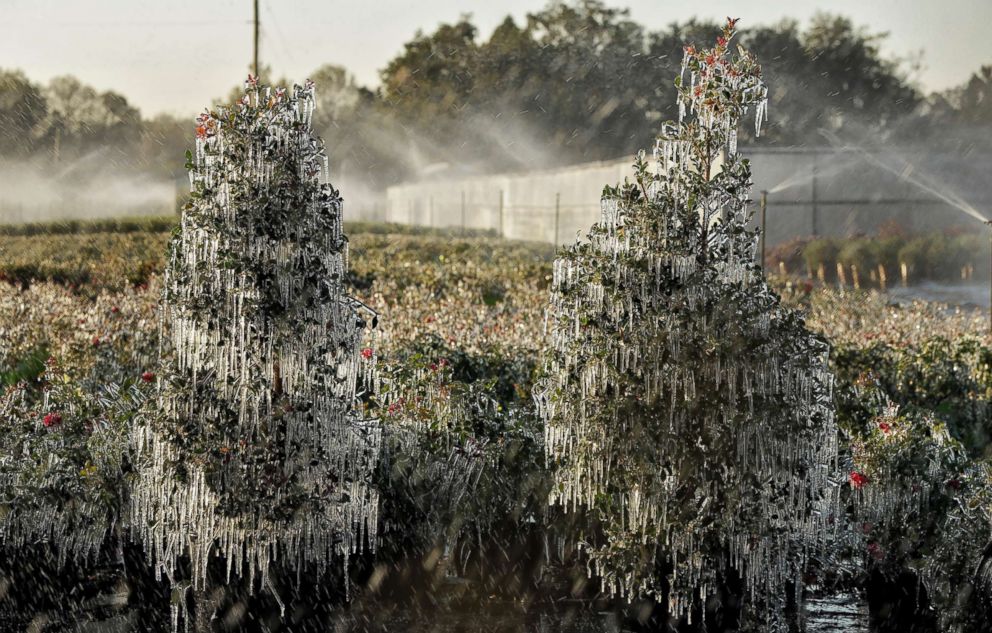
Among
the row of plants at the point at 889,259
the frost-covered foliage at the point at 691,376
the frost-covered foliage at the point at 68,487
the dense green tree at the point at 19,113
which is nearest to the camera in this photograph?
the frost-covered foliage at the point at 691,376

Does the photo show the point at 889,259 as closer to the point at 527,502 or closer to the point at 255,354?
the point at 527,502

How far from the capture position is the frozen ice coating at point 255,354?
5465mm

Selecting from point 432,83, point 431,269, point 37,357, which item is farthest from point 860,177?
point 432,83

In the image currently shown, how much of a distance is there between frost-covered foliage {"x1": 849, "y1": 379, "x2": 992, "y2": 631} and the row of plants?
19.9m

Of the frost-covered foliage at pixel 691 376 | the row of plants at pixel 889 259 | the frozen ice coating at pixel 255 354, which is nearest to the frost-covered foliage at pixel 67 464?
the frozen ice coating at pixel 255 354

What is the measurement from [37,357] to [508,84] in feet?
151

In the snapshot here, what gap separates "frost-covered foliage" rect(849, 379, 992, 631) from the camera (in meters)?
5.86

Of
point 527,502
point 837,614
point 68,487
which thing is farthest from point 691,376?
point 68,487

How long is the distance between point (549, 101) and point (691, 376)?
49.4 meters

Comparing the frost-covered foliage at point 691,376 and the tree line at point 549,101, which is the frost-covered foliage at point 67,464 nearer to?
the frost-covered foliage at point 691,376

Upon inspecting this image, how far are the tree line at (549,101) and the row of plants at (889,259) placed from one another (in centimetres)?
1452

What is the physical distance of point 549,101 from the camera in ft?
177

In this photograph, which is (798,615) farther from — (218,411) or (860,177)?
(860,177)

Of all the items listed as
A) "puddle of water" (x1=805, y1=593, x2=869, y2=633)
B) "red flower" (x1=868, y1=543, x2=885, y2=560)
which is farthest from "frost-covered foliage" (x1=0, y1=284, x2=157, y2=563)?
"red flower" (x1=868, y1=543, x2=885, y2=560)
